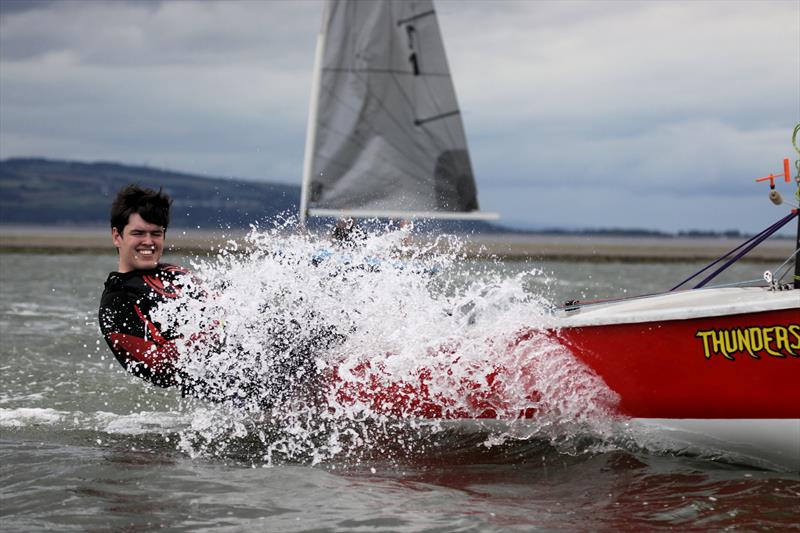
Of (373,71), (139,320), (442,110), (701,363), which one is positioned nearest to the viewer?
(701,363)

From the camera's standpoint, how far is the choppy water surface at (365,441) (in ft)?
15.6

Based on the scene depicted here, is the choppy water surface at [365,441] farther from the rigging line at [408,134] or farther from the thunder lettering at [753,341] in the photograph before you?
the rigging line at [408,134]

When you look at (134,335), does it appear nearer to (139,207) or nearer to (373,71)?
(139,207)

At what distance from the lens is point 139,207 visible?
19.1 ft

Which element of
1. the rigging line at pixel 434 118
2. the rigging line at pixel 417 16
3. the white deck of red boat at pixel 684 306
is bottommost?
the white deck of red boat at pixel 684 306

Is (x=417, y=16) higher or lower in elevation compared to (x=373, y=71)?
higher

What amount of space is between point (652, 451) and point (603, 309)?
923mm

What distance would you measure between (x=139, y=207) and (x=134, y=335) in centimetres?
79

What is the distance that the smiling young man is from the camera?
5.75 m

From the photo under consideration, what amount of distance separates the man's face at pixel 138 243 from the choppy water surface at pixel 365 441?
1.40 ft

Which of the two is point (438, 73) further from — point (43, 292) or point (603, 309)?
point (603, 309)

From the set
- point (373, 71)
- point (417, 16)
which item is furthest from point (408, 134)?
point (417, 16)

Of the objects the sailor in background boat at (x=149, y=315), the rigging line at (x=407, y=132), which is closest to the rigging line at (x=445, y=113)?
the rigging line at (x=407, y=132)

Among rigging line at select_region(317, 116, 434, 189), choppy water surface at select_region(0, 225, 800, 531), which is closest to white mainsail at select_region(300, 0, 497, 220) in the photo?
rigging line at select_region(317, 116, 434, 189)
